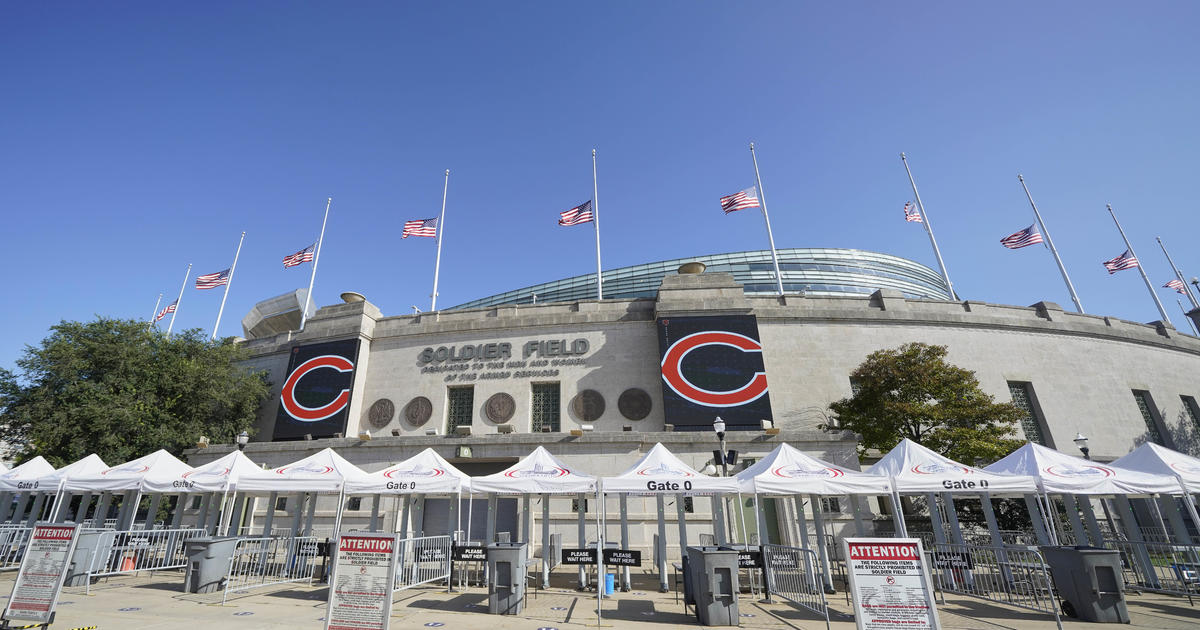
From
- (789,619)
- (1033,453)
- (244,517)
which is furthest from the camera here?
(244,517)

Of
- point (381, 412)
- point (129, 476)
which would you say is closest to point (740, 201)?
point (381, 412)

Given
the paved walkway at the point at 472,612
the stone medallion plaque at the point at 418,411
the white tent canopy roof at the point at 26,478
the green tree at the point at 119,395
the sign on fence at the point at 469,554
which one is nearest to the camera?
the paved walkway at the point at 472,612

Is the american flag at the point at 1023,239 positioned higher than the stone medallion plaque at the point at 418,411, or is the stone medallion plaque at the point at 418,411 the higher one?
the american flag at the point at 1023,239

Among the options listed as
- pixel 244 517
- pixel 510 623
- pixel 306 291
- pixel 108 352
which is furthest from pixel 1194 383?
pixel 108 352

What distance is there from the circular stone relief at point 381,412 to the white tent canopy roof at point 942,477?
78.8ft

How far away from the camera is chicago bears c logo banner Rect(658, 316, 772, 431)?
24.4m

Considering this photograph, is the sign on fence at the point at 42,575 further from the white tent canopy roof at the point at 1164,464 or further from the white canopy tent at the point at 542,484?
the white tent canopy roof at the point at 1164,464

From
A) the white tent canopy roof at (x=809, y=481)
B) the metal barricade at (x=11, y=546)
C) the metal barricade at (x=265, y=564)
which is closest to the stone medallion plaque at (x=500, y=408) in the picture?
the metal barricade at (x=265, y=564)

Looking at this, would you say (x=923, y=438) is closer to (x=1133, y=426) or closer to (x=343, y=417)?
(x=1133, y=426)

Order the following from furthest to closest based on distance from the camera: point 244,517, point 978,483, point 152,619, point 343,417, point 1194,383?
1. point 1194,383
2. point 343,417
3. point 244,517
4. point 978,483
5. point 152,619

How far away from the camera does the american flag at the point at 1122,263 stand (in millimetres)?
33438

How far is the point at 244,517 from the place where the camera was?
24906mm

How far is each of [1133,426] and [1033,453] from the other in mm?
23831

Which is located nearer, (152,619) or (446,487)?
(152,619)
